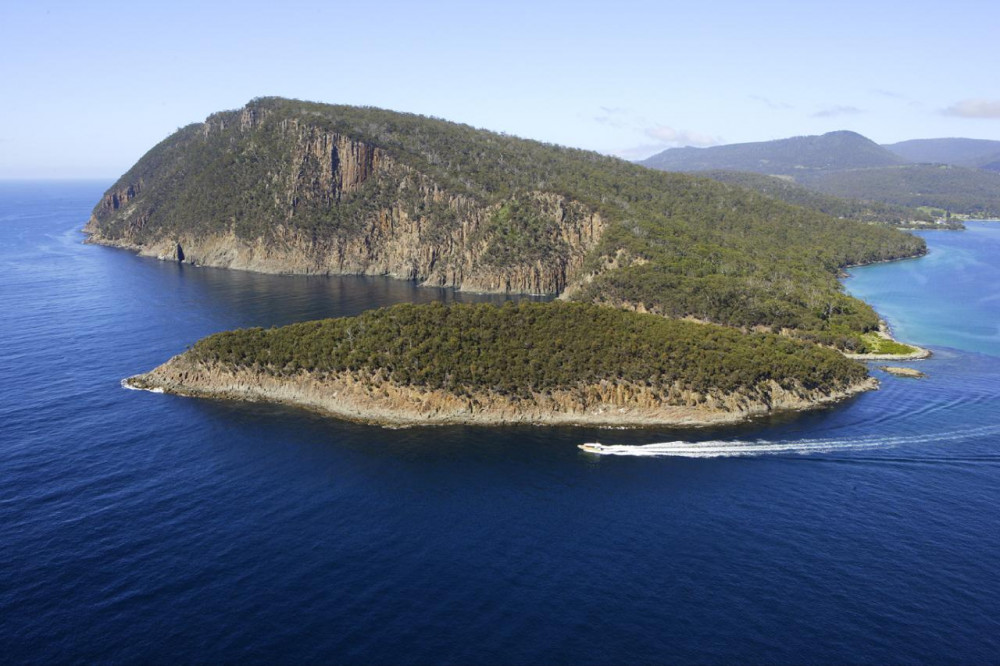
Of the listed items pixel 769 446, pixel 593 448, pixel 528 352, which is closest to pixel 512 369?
pixel 528 352

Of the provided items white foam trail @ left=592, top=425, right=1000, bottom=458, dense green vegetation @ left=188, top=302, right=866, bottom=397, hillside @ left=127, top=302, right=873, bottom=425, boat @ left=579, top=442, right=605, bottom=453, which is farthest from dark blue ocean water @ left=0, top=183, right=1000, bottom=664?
dense green vegetation @ left=188, top=302, right=866, bottom=397

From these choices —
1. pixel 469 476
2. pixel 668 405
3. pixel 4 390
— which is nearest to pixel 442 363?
pixel 469 476

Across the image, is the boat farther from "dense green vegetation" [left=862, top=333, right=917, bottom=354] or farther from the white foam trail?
"dense green vegetation" [left=862, top=333, right=917, bottom=354]

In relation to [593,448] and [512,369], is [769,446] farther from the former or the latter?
[512,369]

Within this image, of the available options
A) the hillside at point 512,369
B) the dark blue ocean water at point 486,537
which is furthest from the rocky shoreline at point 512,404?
the dark blue ocean water at point 486,537

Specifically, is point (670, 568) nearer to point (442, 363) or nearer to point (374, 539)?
point (374, 539)

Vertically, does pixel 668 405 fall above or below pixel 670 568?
above

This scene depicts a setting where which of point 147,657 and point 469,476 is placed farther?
point 469,476
